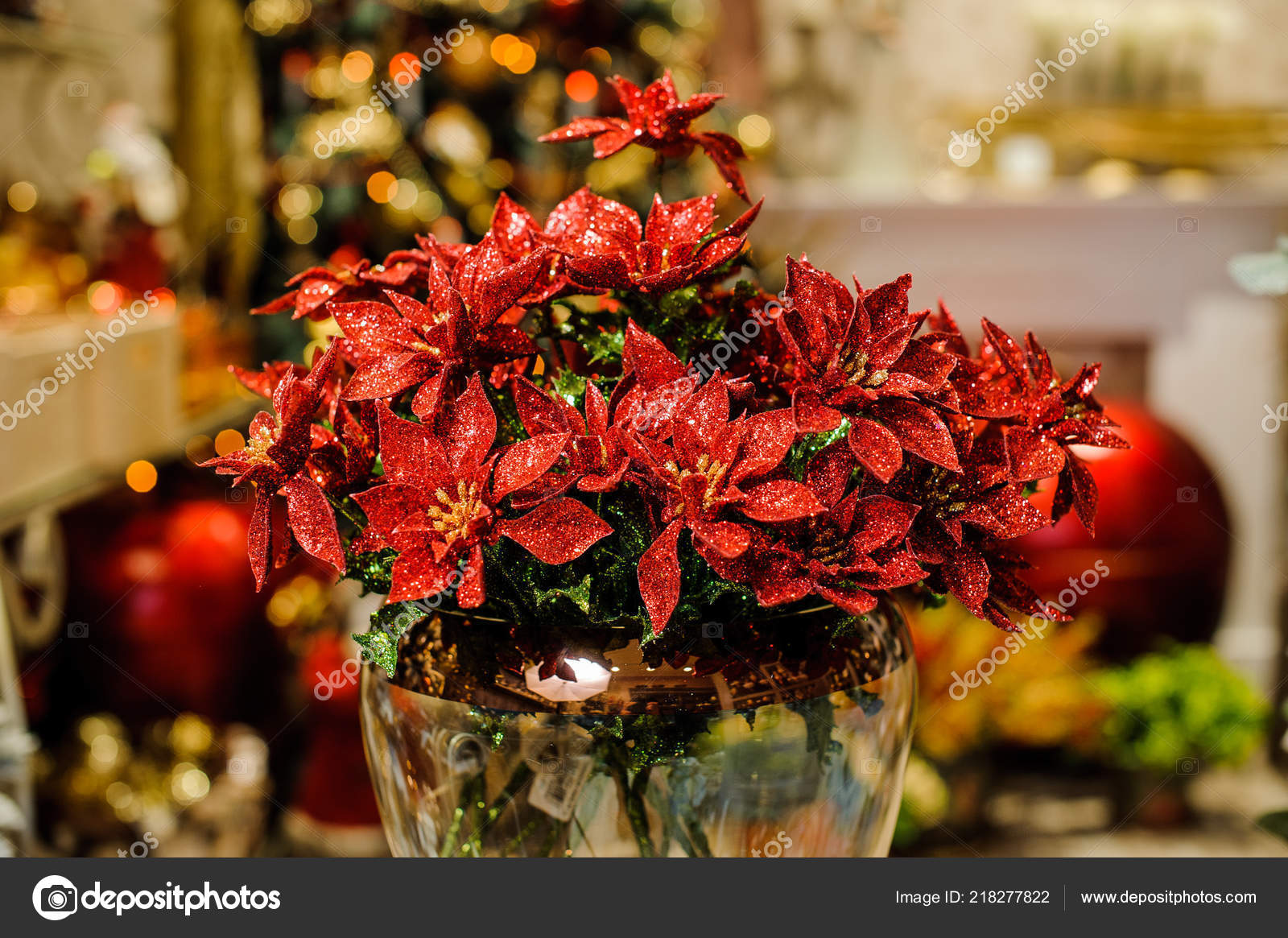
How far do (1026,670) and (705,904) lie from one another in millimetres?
1863

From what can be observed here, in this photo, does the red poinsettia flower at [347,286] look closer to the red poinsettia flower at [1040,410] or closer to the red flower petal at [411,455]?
the red flower petal at [411,455]

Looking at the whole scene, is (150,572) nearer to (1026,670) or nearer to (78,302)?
(78,302)

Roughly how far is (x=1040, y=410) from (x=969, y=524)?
0.08 meters

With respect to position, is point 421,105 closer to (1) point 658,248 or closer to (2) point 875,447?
(1) point 658,248

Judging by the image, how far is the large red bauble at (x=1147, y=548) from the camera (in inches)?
87.0

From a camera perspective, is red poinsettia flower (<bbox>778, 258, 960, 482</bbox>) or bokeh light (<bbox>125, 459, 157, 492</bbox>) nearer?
red poinsettia flower (<bbox>778, 258, 960, 482</bbox>)

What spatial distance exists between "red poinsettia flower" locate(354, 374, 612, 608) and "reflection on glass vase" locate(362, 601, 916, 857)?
8cm

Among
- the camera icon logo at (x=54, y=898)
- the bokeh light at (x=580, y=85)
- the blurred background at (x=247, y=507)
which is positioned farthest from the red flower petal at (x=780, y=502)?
the bokeh light at (x=580, y=85)

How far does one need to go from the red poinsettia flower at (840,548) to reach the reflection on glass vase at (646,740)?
2.3 inches

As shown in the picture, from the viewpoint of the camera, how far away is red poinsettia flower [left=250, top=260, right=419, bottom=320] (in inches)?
22.3

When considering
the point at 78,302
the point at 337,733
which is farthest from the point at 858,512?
the point at 78,302

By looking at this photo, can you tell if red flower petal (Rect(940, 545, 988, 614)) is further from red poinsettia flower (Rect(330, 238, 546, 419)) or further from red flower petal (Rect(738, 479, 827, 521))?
red poinsettia flower (Rect(330, 238, 546, 419))

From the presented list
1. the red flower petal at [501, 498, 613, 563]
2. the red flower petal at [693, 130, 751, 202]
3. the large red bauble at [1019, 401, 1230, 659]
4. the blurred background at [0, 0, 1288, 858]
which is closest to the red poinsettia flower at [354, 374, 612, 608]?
the red flower petal at [501, 498, 613, 563]

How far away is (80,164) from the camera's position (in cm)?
256
